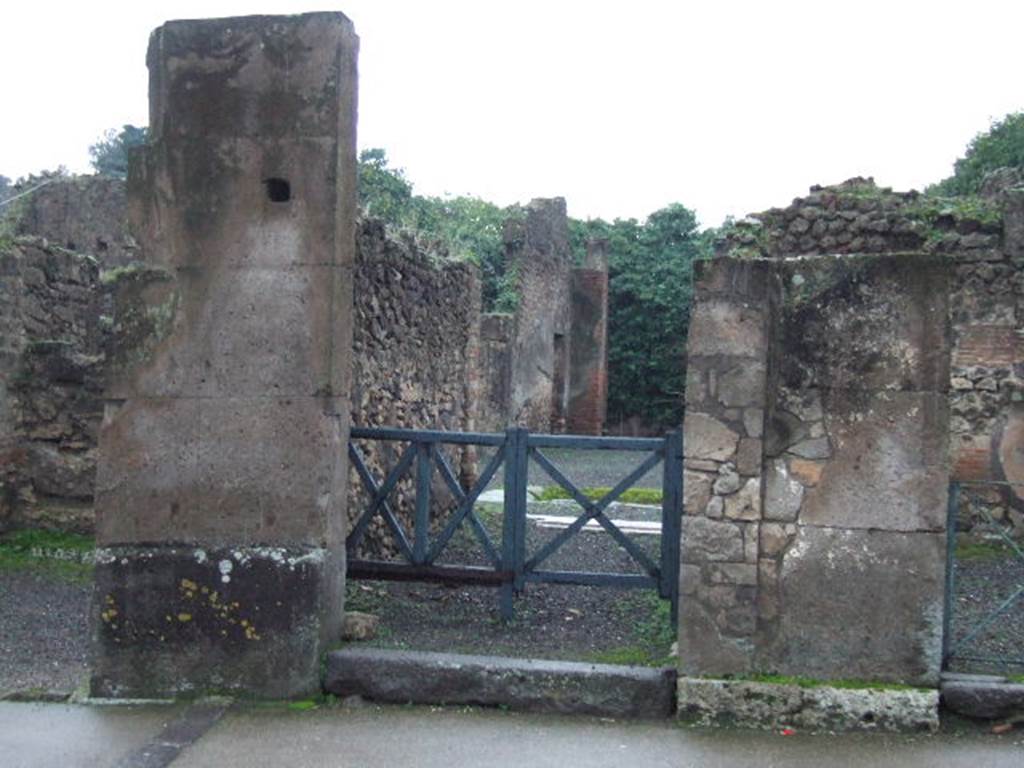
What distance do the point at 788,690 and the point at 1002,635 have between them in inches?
81.2

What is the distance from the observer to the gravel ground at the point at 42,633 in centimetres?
569

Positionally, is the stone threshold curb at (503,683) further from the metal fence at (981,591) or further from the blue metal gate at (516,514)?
the metal fence at (981,591)

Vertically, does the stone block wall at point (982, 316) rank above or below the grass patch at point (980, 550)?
above

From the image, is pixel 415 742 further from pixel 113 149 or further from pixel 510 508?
pixel 113 149

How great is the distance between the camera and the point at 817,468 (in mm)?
4969

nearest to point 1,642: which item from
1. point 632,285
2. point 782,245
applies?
point 782,245

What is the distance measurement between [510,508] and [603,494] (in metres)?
7.09

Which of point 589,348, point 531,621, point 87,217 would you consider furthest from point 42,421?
point 589,348

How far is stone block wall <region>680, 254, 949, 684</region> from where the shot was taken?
192 inches

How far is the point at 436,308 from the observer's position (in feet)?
32.2

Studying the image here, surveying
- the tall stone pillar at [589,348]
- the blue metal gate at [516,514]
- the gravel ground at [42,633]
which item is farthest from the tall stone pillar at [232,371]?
the tall stone pillar at [589,348]

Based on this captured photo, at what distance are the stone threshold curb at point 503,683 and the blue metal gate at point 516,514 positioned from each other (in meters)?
0.80

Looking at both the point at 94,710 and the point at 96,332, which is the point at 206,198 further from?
the point at 96,332

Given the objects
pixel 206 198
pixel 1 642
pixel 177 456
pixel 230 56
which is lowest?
pixel 1 642
